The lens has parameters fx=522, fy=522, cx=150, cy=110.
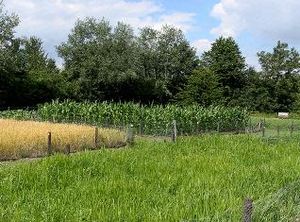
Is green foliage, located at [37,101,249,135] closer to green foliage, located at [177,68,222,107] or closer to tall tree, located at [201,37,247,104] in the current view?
green foliage, located at [177,68,222,107]

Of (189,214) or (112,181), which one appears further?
(112,181)

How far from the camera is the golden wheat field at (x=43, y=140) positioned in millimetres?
17844

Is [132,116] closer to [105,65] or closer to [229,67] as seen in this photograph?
[105,65]

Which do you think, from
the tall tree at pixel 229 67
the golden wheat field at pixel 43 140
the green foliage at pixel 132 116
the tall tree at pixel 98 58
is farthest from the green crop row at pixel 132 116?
the tall tree at pixel 229 67

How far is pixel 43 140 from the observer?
62.7 feet

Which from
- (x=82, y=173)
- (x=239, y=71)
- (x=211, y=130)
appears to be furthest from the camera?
(x=239, y=71)

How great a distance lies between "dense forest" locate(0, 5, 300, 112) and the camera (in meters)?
55.6

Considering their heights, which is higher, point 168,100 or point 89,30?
point 89,30

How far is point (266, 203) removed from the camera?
7.26 meters

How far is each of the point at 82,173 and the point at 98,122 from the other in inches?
858

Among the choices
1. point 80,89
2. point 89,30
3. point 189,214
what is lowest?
point 189,214

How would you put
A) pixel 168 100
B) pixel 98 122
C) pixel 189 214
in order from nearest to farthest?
pixel 189 214 < pixel 98 122 < pixel 168 100

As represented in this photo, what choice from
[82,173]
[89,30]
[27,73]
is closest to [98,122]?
[82,173]

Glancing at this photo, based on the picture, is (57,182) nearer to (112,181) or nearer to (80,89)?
(112,181)
